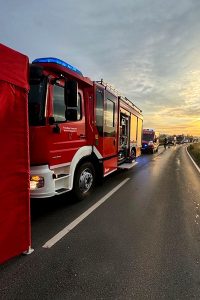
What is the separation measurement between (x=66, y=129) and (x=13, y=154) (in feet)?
8.46

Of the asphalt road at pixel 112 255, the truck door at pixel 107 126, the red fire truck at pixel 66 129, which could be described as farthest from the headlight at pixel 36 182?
the truck door at pixel 107 126

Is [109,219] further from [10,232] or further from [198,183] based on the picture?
[198,183]

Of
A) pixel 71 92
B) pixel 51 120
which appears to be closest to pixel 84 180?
pixel 51 120

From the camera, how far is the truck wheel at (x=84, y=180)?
22.9ft

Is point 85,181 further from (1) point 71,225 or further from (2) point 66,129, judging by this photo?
(1) point 71,225

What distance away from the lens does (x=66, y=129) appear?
244 inches

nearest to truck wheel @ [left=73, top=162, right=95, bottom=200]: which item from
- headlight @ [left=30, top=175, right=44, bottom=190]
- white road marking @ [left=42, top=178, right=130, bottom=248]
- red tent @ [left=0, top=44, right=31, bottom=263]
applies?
white road marking @ [left=42, top=178, right=130, bottom=248]

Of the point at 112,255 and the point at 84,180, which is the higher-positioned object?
the point at 84,180

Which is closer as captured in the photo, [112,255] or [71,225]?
[112,255]

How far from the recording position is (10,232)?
374 centimetres

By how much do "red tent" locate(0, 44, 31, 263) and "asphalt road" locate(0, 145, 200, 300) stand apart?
0.42 meters

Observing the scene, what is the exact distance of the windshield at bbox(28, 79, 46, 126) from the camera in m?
5.36

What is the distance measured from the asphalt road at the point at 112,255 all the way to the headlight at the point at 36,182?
756 mm

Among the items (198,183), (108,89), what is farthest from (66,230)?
(198,183)
